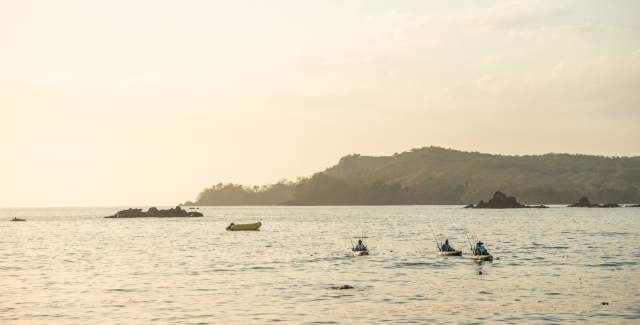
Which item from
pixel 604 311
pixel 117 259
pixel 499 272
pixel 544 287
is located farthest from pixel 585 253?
pixel 117 259

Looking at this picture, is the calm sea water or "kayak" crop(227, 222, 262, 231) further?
"kayak" crop(227, 222, 262, 231)

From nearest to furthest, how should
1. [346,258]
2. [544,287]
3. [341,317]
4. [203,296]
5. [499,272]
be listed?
[341,317]
[203,296]
[544,287]
[499,272]
[346,258]

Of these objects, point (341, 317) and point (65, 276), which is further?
point (65, 276)

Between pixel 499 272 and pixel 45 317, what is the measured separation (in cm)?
3546

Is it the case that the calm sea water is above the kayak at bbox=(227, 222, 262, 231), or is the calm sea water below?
below

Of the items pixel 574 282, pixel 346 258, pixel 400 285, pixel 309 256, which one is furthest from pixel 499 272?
pixel 309 256

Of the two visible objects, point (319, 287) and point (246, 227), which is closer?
point (319, 287)

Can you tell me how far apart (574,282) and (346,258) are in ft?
92.0

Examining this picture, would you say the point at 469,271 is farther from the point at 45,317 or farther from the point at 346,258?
the point at 45,317

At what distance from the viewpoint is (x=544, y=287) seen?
5178 cm

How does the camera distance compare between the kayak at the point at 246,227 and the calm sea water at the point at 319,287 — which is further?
the kayak at the point at 246,227

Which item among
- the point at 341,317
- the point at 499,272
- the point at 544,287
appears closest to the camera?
the point at 341,317

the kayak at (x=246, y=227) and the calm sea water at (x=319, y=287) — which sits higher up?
the kayak at (x=246, y=227)

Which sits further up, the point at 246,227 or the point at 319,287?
the point at 246,227
